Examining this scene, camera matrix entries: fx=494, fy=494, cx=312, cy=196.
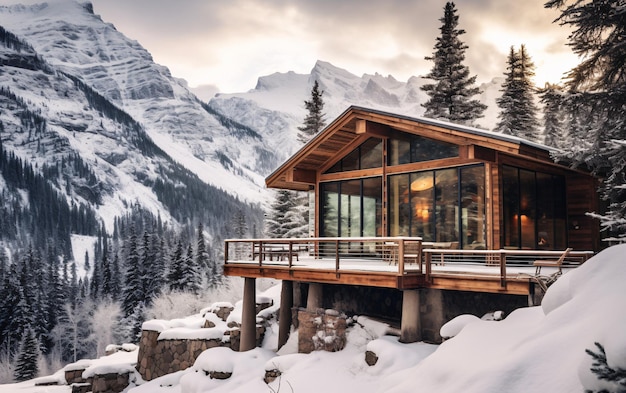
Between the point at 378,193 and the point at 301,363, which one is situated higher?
the point at 378,193

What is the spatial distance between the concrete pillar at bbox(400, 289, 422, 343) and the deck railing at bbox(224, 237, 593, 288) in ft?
1.82

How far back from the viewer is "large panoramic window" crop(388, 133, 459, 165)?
14595 mm

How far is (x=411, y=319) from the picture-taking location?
452 inches

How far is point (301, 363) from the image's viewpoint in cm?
1215

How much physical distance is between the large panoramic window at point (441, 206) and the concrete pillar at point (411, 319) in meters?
2.93

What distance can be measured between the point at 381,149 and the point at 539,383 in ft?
40.1

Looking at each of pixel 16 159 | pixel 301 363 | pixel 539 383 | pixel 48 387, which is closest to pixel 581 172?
pixel 301 363

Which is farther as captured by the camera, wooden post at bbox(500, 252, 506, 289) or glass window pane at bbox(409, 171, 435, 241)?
glass window pane at bbox(409, 171, 435, 241)

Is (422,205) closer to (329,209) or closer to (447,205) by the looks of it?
(447,205)

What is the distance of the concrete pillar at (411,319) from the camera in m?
Result: 11.3

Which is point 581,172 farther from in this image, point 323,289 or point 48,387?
point 48,387

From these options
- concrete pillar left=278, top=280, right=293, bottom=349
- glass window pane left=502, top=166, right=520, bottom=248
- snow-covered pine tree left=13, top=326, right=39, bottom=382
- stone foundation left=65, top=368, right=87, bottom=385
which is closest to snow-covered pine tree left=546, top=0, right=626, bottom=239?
glass window pane left=502, top=166, right=520, bottom=248

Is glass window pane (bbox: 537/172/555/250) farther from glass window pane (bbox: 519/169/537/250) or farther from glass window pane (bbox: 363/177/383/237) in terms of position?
glass window pane (bbox: 363/177/383/237)

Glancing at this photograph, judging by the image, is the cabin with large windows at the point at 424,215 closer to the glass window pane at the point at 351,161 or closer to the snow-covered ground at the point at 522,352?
the glass window pane at the point at 351,161
